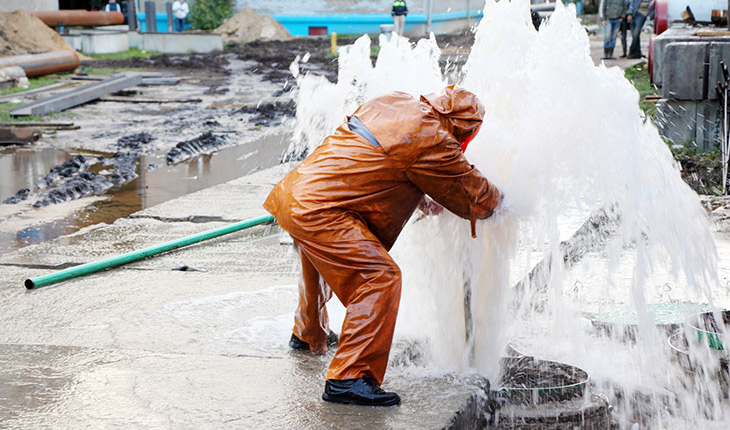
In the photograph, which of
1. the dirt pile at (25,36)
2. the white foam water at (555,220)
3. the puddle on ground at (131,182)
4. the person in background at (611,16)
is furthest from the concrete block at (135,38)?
the white foam water at (555,220)

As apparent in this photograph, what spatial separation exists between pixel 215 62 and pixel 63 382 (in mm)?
→ 24143

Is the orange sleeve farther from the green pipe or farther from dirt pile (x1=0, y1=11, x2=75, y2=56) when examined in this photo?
dirt pile (x1=0, y1=11, x2=75, y2=56)

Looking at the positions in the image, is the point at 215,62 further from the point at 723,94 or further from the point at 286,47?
the point at 723,94

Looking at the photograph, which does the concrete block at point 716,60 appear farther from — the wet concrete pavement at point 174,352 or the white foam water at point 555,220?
the wet concrete pavement at point 174,352

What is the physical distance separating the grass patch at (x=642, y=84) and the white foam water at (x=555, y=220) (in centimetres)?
699

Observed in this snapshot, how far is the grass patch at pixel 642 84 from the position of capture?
12045mm

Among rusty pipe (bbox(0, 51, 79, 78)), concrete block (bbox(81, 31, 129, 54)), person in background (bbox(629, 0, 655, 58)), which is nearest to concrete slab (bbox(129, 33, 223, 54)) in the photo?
concrete block (bbox(81, 31, 129, 54))

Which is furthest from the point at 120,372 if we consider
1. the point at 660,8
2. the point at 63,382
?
the point at 660,8

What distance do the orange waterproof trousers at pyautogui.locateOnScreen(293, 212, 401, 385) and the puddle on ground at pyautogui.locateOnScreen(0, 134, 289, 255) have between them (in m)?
4.33

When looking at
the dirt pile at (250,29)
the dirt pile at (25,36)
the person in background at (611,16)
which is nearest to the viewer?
the person in background at (611,16)

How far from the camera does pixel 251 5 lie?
36.7 metres

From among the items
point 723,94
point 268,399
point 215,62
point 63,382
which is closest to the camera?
point 268,399

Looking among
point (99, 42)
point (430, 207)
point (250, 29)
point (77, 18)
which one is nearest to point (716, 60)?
point (430, 207)

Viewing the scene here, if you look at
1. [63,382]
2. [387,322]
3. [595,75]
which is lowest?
[63,382]
